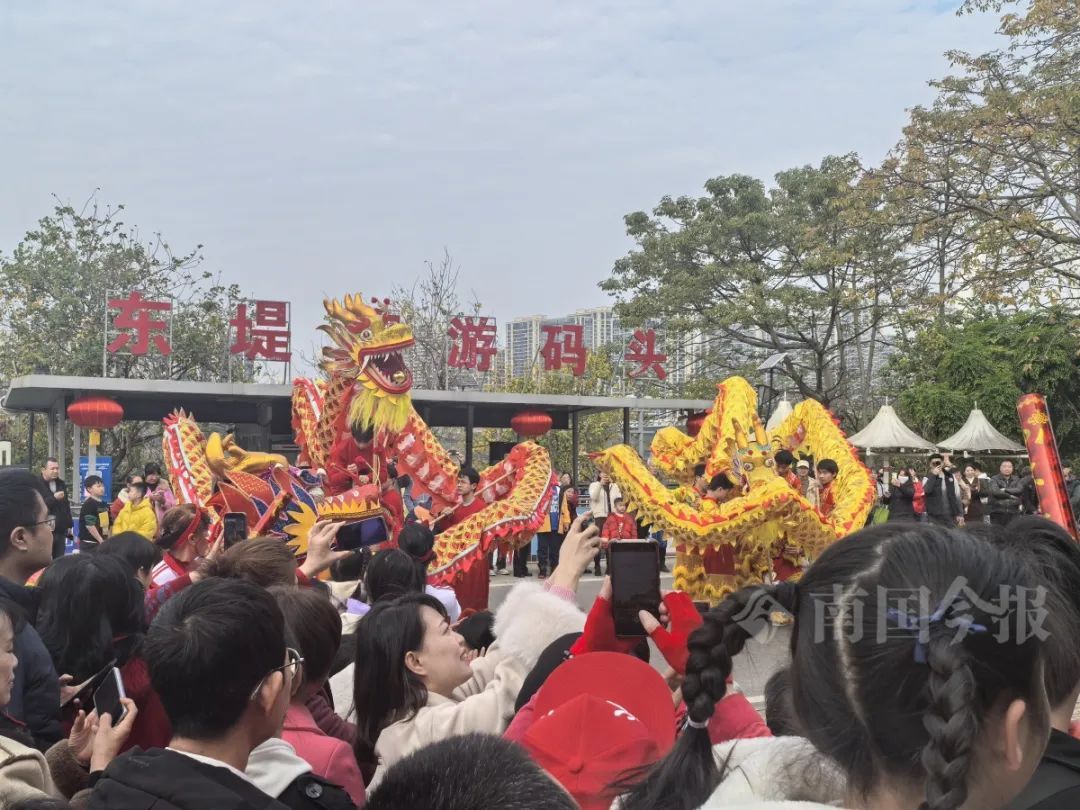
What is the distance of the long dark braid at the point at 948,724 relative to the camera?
1102 mm

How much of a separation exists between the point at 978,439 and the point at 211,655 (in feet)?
63.8

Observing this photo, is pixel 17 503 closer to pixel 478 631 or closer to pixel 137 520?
pixel 478 631

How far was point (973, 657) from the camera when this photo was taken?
1.19 metres

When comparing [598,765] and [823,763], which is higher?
[823,763]

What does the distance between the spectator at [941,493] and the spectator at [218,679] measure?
1177cm

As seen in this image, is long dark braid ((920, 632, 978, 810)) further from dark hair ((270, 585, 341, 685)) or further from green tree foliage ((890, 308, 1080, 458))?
green tree foliage ((890, 308, 1080, 458))

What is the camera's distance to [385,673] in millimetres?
2678

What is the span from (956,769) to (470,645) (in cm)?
262

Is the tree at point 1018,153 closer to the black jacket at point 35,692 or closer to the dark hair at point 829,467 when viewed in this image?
the dark hair at point 829,467

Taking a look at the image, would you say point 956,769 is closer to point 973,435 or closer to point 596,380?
point 973,435

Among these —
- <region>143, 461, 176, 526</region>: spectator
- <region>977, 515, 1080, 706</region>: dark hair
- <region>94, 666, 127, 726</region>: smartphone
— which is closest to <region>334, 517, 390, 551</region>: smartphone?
<region>143, 461, 176, 526</region>: spectator

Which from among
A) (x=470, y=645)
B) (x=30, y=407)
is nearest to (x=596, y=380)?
(x=30, y=407)

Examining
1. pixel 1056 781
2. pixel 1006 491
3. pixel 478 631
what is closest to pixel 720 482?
pixel 478 631

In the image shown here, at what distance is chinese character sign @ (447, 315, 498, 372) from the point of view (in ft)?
59.8
